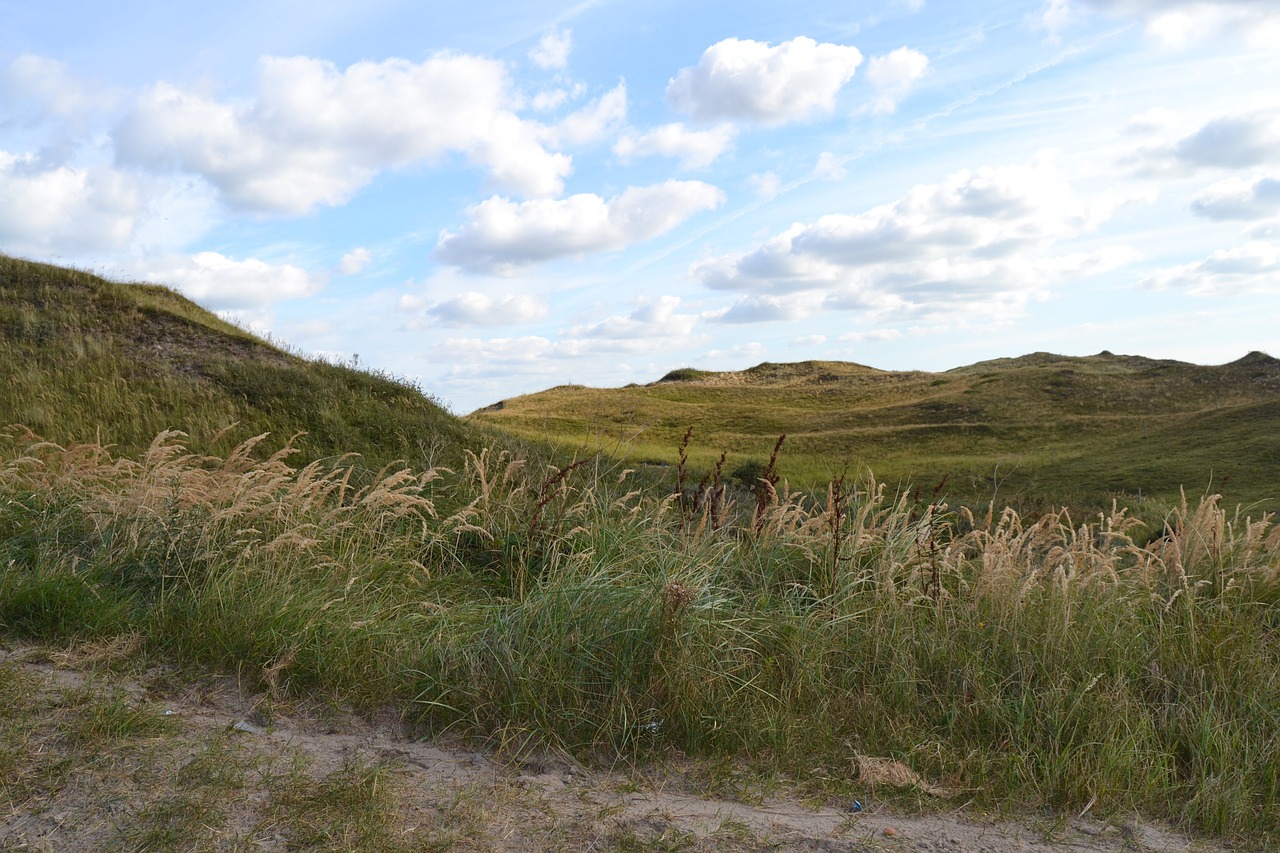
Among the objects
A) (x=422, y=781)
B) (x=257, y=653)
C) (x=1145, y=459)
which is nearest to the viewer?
(x=422, y=781)

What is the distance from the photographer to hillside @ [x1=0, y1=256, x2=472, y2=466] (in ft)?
42.1

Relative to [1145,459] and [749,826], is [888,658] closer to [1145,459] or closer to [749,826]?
[749,826]

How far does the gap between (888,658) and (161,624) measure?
426 centimetres

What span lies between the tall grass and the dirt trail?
24 cm

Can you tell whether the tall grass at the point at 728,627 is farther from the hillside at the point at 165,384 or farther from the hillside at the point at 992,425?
the hillside at the point at 992,425

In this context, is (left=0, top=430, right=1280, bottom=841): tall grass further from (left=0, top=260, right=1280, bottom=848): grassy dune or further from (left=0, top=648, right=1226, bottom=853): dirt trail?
(left=0, top=648, right=1226, bottom=853): dirt trail

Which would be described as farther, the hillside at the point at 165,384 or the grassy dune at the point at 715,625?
the hillside at the point at 165,384

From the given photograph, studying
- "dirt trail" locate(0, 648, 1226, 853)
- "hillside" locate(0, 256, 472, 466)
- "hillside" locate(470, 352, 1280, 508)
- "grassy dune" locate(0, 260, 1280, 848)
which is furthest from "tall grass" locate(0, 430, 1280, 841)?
"hillside" locate(470, 352, 1280, 508)

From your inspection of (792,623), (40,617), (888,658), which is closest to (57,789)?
(40,617)

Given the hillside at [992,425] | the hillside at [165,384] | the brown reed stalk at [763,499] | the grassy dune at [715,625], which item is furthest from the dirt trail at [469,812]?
the hillside at [992,425]

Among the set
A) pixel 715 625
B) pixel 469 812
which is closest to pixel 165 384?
pixel 715 625

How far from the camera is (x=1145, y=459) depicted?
32062 millimetres

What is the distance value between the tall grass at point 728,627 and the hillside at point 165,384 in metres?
4.94

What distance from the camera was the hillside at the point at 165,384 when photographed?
12.8 meters
